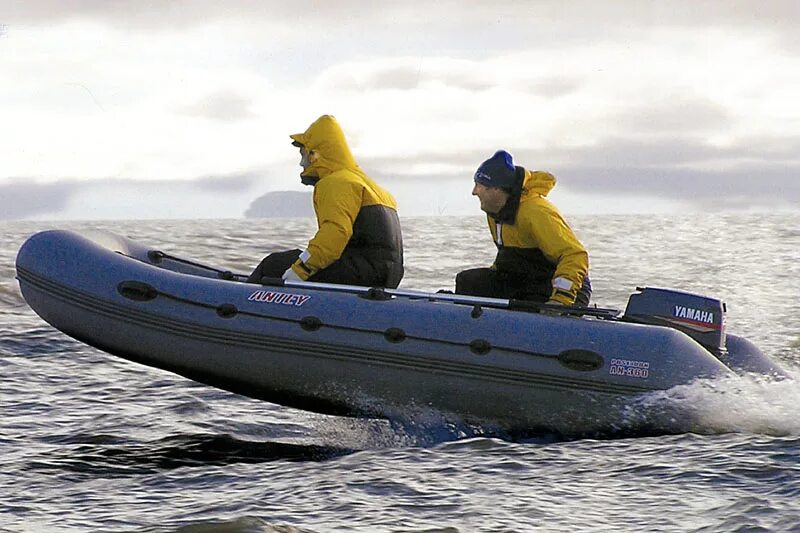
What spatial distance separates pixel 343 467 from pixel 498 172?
178 centimetres

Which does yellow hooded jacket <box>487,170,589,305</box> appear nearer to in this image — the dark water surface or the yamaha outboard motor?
the yamaha outboard motor

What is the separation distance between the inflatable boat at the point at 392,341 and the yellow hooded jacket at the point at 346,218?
0.68ft

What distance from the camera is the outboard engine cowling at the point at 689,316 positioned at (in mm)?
6027

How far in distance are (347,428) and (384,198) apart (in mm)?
1393

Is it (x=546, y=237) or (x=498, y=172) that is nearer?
(x=546, y=237)

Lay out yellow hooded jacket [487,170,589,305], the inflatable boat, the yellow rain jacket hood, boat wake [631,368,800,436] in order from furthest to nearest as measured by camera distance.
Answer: the yellow rain jacket hood < yellow hooded jacket [487,170,589,305] < the inflatable boat < boat wake [631,368,800,436]

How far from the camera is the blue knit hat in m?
6.06

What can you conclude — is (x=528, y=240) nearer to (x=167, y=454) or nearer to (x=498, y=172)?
(x=498, y=172)

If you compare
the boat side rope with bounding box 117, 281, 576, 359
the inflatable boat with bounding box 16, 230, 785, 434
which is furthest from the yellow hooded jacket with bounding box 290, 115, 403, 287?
the boat side rope with bounding box 117, 281, 576, 359

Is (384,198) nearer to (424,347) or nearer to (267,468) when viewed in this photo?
(424,347)

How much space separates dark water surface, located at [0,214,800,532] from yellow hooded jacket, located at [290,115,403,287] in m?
0.88

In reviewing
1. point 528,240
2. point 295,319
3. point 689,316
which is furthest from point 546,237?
point 295,319

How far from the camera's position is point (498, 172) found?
6.08 meters

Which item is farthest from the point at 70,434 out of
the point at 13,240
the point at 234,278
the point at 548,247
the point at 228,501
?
the point at 13,240
